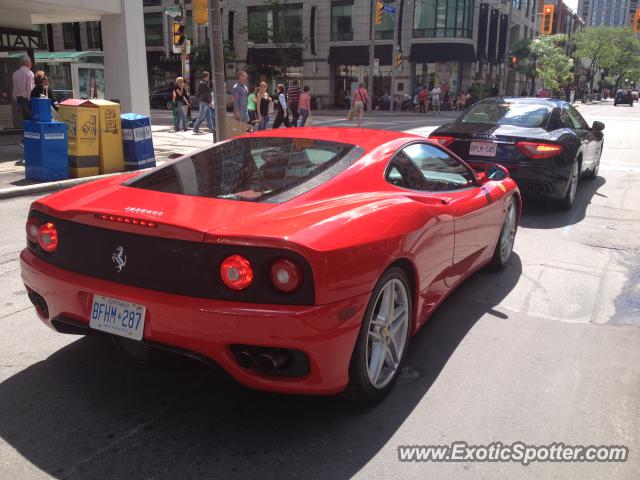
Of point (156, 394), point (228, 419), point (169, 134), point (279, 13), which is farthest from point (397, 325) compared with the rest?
point (279, 13)

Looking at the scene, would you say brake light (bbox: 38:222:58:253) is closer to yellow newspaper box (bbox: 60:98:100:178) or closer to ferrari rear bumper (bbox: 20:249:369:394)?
ferrari rear bumper (bbox: 20:249:369:394)

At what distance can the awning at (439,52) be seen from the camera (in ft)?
139

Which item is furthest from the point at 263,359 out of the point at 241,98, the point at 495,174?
the point at 241,98

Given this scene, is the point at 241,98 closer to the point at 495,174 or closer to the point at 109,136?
the point at 109,136

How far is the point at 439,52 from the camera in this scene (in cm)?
4225

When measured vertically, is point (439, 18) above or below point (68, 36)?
above

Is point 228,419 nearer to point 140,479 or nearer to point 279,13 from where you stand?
point 140,479

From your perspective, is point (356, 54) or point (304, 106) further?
point (356, 54)

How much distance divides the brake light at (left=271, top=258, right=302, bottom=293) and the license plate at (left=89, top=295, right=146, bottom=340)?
62 centimetres

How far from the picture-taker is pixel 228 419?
2.92m

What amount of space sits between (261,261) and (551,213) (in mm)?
6616

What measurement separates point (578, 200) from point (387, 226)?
710cm

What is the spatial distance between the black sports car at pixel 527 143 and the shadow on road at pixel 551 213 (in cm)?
21

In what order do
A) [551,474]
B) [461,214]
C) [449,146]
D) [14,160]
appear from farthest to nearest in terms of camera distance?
[14,160] < [449,146] < [461,214] < [551,474]
